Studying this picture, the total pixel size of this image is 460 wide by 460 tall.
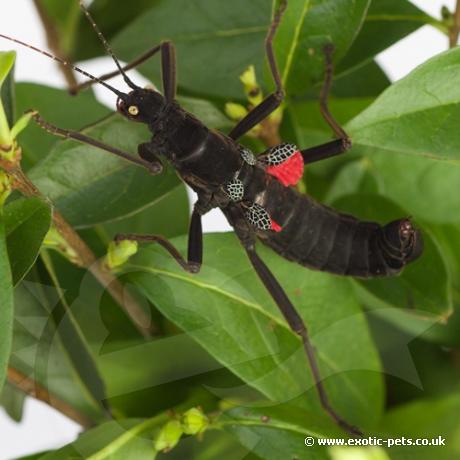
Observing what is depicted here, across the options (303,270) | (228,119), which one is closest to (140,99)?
(228,119)

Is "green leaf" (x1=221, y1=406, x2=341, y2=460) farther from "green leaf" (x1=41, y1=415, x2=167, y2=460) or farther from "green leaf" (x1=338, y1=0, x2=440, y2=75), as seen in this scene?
"green leaf" (x1=338, y1=0, x2=440, y2=75)

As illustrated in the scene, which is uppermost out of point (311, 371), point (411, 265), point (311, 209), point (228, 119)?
point (228, 119)

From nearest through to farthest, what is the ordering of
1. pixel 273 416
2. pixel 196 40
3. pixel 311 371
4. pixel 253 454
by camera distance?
pixel 273 416 < pixel 253 454 < pixel 311 371 < pixel 196 40

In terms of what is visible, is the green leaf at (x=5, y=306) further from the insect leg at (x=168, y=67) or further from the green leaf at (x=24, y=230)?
the insect leg at (x=168, y=67)

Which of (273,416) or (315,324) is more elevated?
(315,324)

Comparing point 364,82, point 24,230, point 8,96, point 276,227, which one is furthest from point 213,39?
point 24,230

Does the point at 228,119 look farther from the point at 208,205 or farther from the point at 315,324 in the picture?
the point at 315,324

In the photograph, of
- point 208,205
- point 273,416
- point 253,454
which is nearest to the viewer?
point 273,416

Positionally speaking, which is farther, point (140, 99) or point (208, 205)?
point (208, 205)
